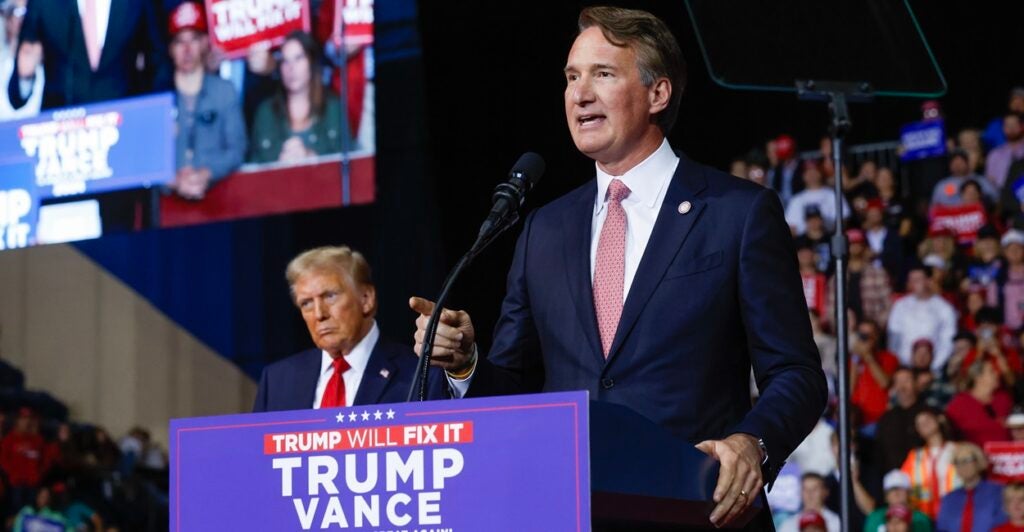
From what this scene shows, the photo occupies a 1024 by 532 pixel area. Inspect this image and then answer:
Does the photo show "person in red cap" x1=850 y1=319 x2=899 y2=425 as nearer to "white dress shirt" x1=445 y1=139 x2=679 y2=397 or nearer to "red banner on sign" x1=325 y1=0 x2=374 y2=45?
"red banner on sign" x1=325 y1=0 x2=374 y2=45

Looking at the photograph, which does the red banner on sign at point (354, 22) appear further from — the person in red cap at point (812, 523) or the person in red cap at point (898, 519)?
the person in red cap at point (898, 519)

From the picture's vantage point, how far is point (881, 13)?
11.3 feet

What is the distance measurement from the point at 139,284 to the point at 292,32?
390cm

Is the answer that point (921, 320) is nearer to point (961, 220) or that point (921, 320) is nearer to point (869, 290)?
point (869, 290)

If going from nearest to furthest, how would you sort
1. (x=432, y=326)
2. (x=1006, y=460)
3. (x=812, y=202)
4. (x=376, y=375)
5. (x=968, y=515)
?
(x=432, y=326), (x=376, y=375), (x=968, y=515), (x=1006, y=460), (x=812, y=202)

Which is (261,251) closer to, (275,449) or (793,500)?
(793,500)

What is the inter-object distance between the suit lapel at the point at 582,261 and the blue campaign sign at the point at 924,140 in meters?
7.67

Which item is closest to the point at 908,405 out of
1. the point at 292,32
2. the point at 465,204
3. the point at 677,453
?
the point at 465,204

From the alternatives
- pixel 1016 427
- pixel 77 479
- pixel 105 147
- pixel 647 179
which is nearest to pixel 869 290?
pixel 1016 427

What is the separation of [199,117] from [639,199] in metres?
5.40

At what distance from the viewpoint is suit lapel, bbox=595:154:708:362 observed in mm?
1896

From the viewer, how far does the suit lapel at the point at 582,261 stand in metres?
1.92

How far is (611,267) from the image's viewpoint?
→ 1.97 m

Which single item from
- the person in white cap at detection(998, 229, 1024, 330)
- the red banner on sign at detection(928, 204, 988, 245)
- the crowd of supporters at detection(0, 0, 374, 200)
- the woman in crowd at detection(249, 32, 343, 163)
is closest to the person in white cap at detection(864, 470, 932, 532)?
the person in white cap at detection(998, 229, 1024, 330)
